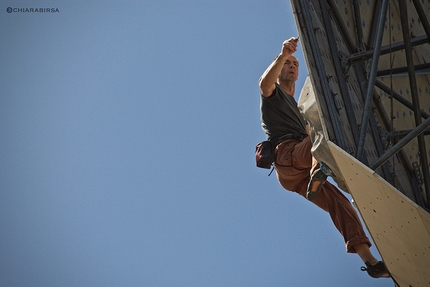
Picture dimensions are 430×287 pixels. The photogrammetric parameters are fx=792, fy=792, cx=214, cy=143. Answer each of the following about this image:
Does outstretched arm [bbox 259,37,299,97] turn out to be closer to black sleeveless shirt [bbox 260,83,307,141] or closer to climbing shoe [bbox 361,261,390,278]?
black sleeveless shirt [bbox 260,83,307,141]

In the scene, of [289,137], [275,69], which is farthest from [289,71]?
[275,69]

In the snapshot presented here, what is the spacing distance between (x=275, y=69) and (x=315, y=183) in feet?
4.71

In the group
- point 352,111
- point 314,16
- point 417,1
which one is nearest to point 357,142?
point 352,111

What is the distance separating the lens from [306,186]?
33.5ft

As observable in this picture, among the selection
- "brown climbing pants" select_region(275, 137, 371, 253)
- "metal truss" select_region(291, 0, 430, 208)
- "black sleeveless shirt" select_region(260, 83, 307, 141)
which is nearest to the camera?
"metal truss" select_region(291, 0, 430, 208)

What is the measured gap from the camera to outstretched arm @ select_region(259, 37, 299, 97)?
9.20 metres

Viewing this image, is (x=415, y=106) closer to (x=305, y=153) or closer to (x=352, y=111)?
(x=352, y=111)

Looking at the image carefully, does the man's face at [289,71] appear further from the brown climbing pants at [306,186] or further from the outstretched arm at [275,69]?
the brown climbing pants at [306,186]

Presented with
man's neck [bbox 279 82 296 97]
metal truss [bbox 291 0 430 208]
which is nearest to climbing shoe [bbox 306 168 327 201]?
metal truss [bbox 291 0 430 208]

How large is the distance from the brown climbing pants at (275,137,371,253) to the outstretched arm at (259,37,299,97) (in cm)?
77

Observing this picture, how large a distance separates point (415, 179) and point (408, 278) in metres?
1.57

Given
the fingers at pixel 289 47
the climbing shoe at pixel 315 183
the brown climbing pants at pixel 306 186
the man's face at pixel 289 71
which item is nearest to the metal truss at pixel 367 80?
the fingers at pixel 289 47

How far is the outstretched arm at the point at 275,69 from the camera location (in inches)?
362

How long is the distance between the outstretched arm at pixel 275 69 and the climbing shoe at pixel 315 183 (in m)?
1.32
